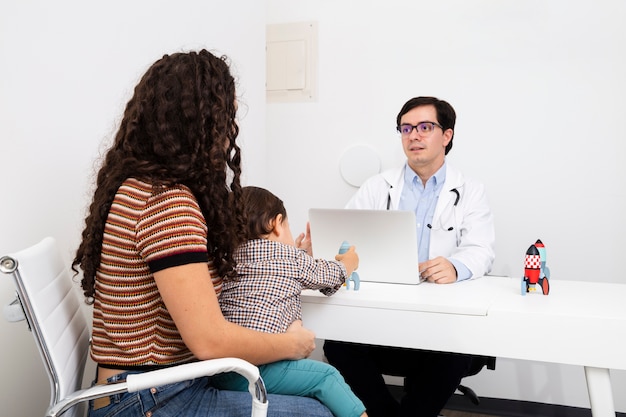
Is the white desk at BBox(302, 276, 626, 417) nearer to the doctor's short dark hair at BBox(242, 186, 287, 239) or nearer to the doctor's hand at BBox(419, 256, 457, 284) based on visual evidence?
the doctor's hand at BBox(419, 256, 457, 284)

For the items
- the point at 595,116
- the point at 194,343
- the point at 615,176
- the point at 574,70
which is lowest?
the point at 194,343

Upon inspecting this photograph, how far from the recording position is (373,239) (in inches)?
83.9

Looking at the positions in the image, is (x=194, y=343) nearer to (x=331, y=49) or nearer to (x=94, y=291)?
(x=94, y=291)

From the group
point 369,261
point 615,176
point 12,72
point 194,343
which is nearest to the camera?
point 194,343

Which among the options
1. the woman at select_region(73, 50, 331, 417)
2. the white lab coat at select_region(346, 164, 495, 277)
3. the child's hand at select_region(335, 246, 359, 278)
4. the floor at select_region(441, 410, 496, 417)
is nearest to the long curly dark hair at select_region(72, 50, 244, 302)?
the woman at select_region(73, 50, 331, 417)

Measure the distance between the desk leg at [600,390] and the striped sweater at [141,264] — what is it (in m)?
1.14

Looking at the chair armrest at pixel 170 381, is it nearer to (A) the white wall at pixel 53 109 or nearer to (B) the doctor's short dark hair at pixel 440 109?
(A) the white wall at pixel 53 109

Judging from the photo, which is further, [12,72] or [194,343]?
[12,72]

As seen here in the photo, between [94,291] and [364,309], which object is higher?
[94,291]

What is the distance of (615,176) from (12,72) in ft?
8.84

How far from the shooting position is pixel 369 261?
219cm

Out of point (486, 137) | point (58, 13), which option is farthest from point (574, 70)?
point (58, 13)

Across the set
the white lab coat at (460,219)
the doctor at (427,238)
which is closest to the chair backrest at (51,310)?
the doctor at (427,238)

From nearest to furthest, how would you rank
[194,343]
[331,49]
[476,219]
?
1. [194,343]
2. [476,219]
3. [331,49]
